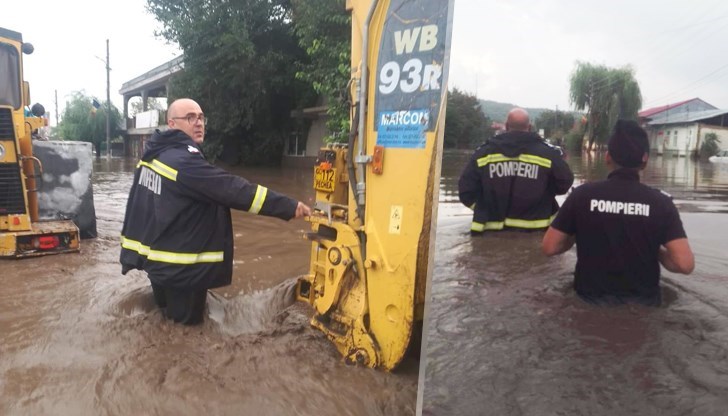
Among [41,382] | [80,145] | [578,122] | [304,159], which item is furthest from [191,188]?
[304,159]

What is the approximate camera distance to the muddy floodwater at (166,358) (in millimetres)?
2824

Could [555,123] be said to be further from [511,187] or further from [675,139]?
Result: [511,187]

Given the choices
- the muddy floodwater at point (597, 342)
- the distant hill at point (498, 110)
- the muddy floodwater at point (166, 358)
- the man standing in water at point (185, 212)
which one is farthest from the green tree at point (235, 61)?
the distant hill at point (498, 110)

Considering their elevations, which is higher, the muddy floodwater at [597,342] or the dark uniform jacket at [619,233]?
the dark uniform jacket at [619,233]

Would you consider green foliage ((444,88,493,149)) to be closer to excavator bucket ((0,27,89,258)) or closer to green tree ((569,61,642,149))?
green tree ((569,61,642,149))

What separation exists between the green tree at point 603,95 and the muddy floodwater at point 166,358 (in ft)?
5.41

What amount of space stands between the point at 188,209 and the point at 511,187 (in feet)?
7.31

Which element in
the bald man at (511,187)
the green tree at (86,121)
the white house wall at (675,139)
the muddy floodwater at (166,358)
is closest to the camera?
the white house wall at (675,139)

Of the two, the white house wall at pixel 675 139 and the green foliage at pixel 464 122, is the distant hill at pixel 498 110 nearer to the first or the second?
the green foliage at pixel 464 122

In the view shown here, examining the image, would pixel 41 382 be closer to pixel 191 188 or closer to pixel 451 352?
pixel 191 188

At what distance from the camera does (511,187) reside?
3.98 metres

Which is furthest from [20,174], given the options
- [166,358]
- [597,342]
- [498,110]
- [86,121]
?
[86,121]

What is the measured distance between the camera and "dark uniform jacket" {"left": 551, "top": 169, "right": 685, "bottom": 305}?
7.49 feet

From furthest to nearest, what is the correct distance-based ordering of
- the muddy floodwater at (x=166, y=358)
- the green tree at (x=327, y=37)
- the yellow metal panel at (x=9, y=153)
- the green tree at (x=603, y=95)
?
1. the green tree at (x=327, y=37)
2. the yellow metal panel at (x=9, y=153)
3. the muddy floodwater at (x=166, y=358)
4. the green tree at (x=603, y=95)
